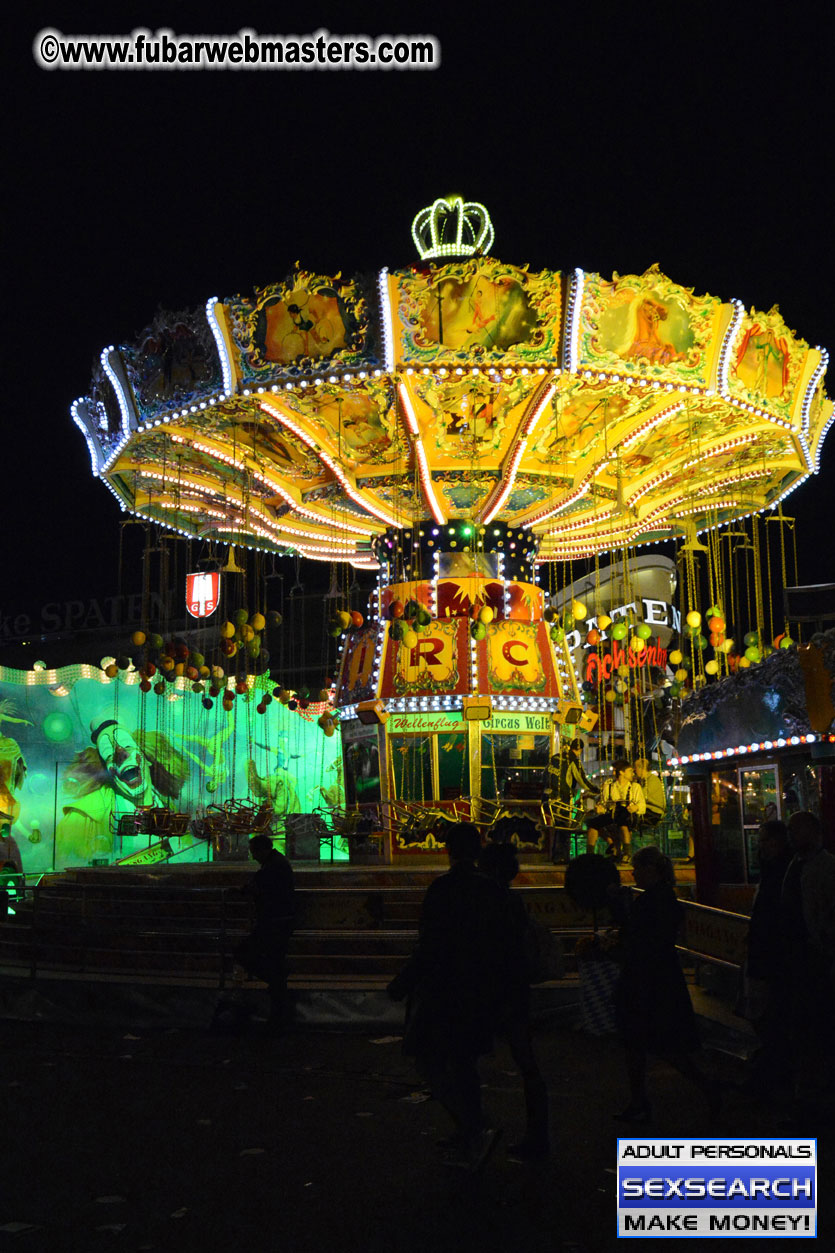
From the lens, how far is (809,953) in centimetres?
691

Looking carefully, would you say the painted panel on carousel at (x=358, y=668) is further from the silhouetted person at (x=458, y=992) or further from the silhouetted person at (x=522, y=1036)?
the silhouetted person at (x=458, y=992)

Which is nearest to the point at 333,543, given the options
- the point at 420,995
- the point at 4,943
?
the point at 4,943

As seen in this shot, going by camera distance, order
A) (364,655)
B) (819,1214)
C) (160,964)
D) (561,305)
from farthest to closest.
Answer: (364,655) → (561,305) → (160,964) → (819,1214)

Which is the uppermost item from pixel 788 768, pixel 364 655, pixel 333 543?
pixel 333 543

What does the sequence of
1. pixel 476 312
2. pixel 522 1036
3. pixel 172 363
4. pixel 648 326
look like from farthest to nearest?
1. pixel 172 363
2. pixel 648 326
3. pixel 476 312
4. pixel 522 1036

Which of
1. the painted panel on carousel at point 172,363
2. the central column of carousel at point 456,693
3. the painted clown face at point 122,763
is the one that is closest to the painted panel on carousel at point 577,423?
the central column of carousel at point 456,693

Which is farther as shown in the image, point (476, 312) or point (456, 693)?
point (456, 693)

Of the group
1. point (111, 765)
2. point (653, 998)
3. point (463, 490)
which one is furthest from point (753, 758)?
point (111, 765)

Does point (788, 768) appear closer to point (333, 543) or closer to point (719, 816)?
point (719, 816)

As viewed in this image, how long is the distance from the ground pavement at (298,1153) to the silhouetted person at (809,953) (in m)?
0.43

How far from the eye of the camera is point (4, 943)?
14.4 meters

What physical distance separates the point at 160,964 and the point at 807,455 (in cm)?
1289

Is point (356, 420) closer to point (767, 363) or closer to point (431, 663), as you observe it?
point (431, 663)

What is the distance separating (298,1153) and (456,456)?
13.8 m
